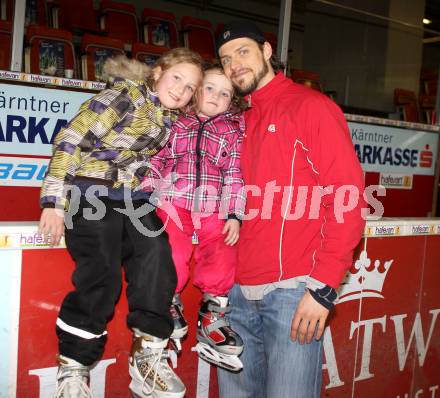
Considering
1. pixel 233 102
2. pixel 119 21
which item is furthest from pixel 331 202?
pixel 119 21

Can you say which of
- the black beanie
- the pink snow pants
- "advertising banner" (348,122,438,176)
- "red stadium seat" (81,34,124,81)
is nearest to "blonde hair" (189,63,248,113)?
the black beanie

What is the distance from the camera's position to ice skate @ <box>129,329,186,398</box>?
4.71ft

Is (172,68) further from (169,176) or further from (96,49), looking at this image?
(96,49)

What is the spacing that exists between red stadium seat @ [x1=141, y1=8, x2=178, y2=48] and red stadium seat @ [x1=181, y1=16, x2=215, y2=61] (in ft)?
0.71

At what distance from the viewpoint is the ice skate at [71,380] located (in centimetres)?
137

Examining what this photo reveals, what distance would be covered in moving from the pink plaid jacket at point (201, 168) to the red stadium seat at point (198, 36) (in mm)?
6066

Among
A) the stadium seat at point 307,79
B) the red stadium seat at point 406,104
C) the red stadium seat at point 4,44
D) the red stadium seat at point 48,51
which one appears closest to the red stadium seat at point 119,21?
the red stadium seat at point 48,51

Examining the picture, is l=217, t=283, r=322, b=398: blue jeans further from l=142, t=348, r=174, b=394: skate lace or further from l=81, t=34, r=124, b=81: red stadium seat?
l=81, t=34, r=124, b=81: red stadium seat

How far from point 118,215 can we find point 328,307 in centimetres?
69

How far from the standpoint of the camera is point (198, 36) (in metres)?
7.80

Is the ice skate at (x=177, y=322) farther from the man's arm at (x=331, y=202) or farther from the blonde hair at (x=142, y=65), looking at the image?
the blonde hair at (x=142, y=65)

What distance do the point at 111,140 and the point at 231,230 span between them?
0.49 meters

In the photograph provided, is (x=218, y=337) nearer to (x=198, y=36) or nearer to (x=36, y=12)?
(x=36, y=12)

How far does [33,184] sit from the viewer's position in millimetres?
3943
